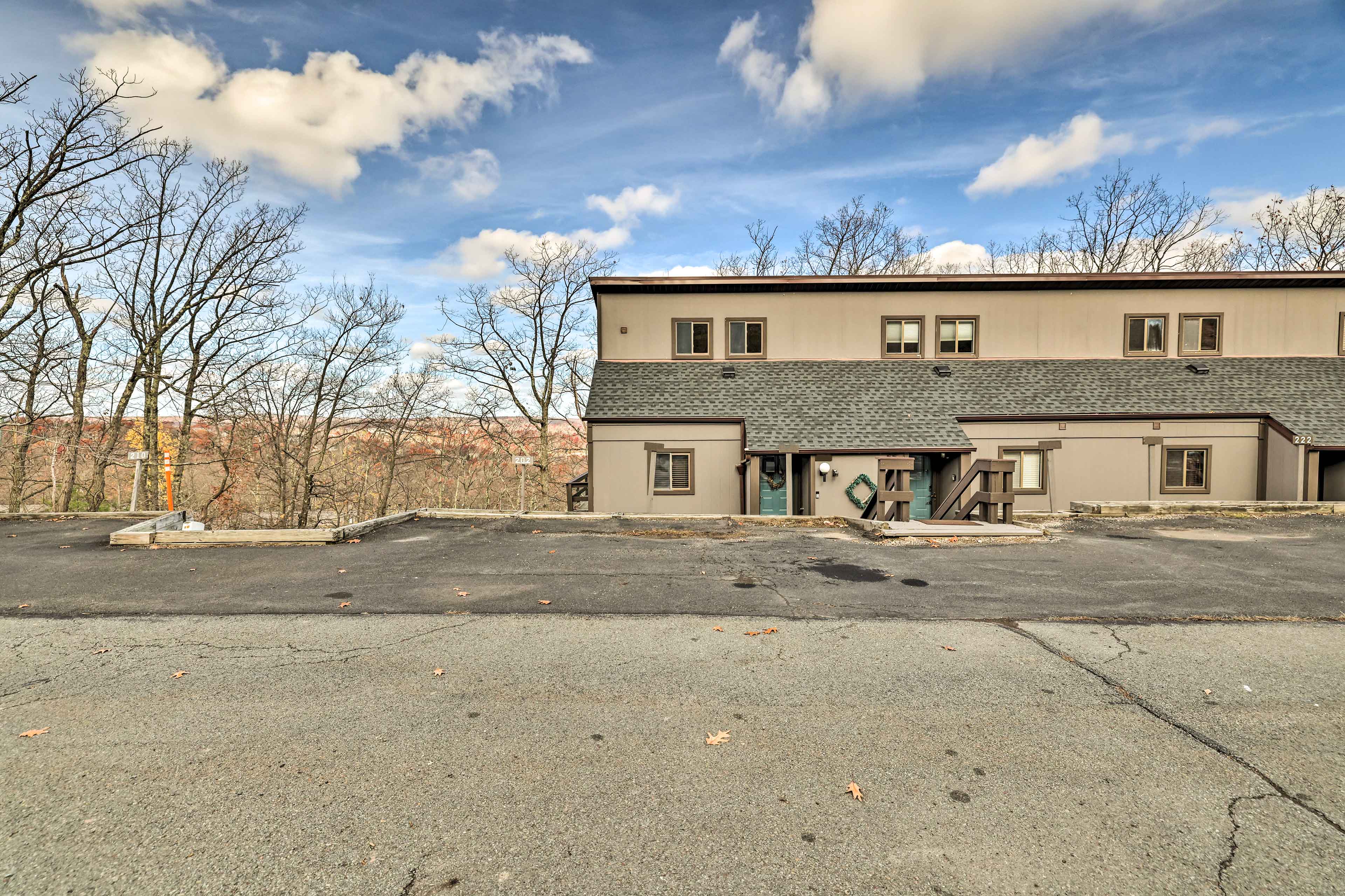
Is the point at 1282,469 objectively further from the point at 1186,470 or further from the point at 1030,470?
the point at 1030,470

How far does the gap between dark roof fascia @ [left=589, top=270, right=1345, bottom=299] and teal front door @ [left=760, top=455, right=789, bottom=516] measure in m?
6.06

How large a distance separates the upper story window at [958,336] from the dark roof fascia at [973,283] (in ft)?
3.13

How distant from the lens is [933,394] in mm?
17016

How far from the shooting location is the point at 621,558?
9.07m

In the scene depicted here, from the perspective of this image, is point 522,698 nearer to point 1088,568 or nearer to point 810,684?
point 810,684

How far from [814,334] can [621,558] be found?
1209cm

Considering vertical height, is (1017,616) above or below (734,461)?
below

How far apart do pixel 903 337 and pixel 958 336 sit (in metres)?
1.74

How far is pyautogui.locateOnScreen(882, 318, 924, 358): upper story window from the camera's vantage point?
18.5 meters

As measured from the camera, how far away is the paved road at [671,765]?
8.31 feet

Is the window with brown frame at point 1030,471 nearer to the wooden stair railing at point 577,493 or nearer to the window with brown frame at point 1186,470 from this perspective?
the window with brown frame at point 1186,470

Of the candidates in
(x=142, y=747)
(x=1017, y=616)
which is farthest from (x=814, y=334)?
(x=142, y=747)

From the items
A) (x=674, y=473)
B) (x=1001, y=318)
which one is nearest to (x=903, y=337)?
(x=1001, y=318)

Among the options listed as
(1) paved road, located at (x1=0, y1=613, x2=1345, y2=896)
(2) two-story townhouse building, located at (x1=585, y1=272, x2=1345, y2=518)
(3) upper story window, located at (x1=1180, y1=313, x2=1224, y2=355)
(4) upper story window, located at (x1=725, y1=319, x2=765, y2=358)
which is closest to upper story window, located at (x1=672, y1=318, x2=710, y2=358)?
(2) two-story townhouse building, located at (x1=585, y1=272, x2=1345, y2=518)
